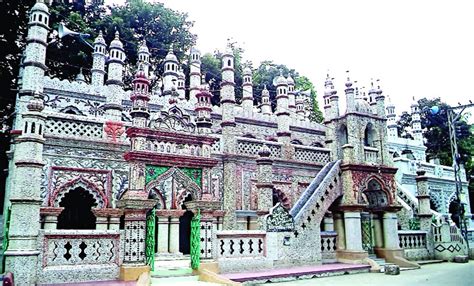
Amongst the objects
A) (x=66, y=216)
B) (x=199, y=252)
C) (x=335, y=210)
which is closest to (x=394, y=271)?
(x=335, y=210)

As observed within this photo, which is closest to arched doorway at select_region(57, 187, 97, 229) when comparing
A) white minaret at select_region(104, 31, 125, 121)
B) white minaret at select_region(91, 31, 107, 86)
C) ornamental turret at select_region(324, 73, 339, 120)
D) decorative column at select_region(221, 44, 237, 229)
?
white minaret at select_region(104, 31, 125, 121)

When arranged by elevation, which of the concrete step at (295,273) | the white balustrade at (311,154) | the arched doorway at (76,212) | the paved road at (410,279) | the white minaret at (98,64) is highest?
the white minaret at (98,64)

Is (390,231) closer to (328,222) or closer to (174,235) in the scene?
(328,222)

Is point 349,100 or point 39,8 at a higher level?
point 39,8

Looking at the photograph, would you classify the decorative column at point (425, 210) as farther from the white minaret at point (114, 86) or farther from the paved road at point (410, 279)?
the white minaret at point (114, 86)

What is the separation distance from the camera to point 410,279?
35.6 feet

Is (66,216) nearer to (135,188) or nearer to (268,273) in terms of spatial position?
(135,188)

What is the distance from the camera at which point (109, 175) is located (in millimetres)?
13227

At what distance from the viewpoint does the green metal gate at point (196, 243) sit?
9.93 meters

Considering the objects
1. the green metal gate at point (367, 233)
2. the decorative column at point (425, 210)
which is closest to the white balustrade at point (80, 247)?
the green metal gate at point (367, 233)

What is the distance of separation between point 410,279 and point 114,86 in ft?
46.5

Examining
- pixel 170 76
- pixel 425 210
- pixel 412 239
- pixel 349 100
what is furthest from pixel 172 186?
pixel 170 76

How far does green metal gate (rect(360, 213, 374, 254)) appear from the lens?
14312 millimetres

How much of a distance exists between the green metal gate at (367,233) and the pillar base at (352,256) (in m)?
1.25
